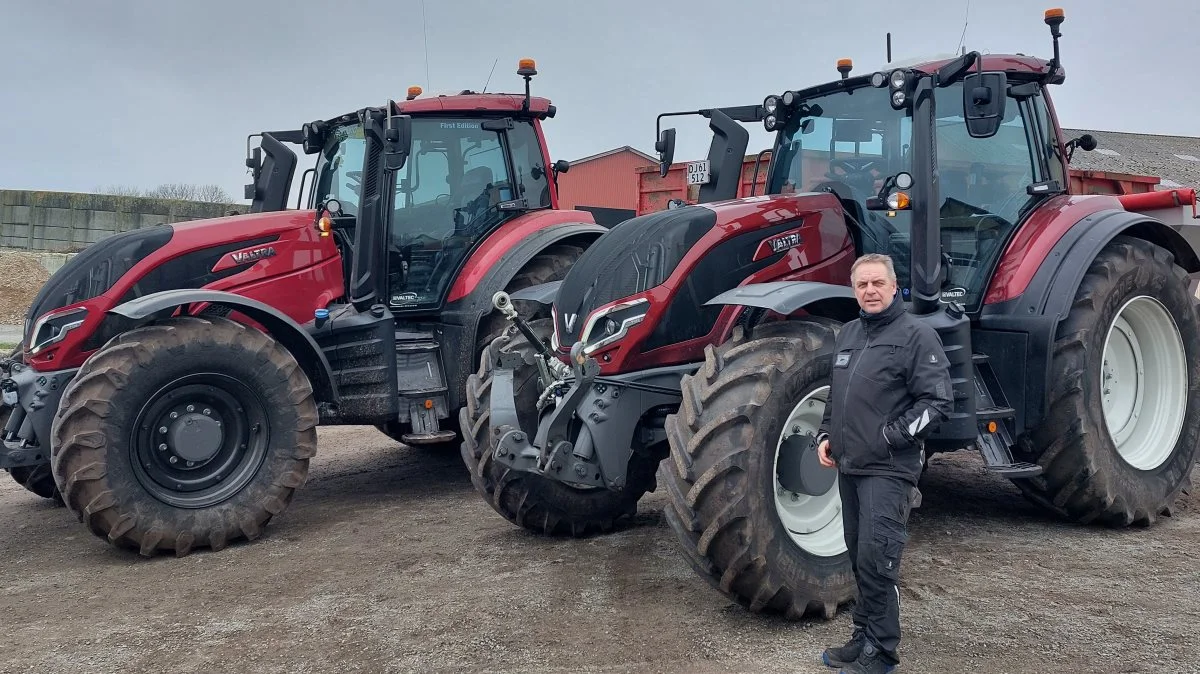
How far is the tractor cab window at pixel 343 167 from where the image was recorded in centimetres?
756

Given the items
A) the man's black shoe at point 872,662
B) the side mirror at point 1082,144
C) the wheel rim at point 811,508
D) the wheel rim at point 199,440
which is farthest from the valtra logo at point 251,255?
the side mirror at point 1082,144

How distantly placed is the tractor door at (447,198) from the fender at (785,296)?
10.2ft

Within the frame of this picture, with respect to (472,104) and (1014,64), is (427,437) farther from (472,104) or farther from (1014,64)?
(1014,64)

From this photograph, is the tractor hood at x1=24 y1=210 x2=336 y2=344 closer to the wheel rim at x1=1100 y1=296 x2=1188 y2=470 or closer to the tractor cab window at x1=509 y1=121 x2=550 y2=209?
the tractor cab window at x1=509 y1=121 x2=550 y2=209

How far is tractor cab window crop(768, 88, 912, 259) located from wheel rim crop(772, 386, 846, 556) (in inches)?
56.2

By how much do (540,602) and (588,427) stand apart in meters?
0.82

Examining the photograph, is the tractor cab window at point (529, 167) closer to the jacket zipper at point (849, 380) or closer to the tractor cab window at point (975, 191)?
the tractor cab window at point (975, 191)

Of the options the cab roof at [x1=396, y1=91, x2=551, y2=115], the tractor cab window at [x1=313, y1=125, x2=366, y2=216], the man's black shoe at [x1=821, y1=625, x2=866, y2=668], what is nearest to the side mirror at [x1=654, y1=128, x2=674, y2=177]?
the cab roof at [x1=396, y1=91, x2=551, y2=115]

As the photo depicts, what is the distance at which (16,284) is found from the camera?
18469 mm

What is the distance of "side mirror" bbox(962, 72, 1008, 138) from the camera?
4793 mm

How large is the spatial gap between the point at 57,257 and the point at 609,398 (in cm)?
1766

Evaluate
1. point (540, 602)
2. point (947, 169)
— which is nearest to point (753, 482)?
point (540, 602)

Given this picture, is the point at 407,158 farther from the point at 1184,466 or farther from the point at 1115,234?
the point at 1184,466

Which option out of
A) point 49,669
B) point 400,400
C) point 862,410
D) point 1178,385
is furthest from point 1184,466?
point 49,669
